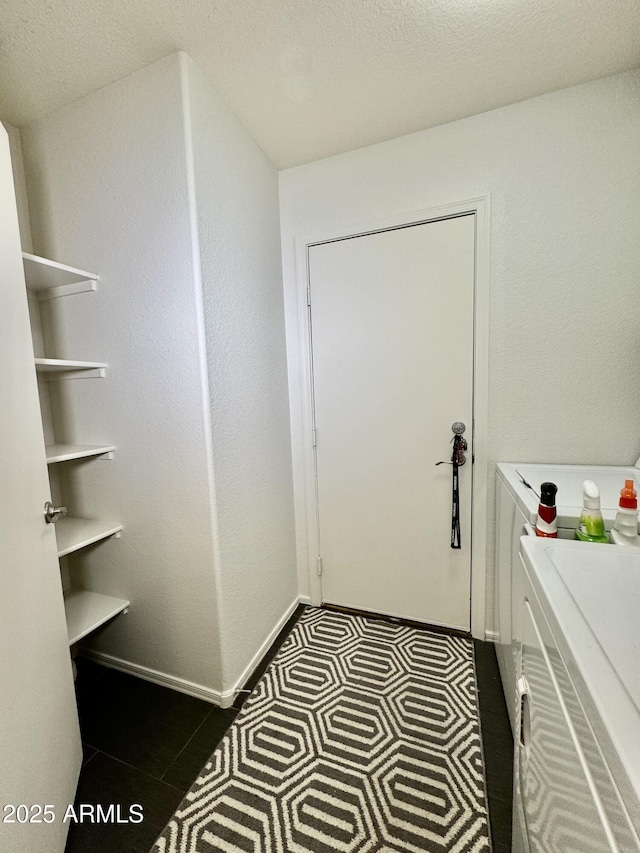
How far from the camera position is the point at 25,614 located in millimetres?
928

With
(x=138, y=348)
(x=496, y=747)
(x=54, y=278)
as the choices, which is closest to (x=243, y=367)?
(x=138, y=348)

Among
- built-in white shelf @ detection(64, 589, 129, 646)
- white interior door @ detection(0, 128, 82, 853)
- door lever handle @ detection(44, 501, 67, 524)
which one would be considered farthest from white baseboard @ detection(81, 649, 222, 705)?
door lever handle @ detection(44, 501, 67, 524)

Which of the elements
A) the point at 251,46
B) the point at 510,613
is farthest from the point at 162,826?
the point at 251,46

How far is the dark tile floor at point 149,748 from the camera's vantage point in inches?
41.8

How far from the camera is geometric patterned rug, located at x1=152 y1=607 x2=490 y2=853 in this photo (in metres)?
1.03

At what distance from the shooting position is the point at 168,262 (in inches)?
53.1

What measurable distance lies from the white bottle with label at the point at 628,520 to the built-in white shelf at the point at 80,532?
181cm

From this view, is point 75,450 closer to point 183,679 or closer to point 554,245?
point 183,679

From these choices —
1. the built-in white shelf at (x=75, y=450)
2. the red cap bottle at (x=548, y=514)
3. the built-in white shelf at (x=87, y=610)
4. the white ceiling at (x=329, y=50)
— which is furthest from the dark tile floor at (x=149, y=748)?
the white ceiling at (x=329, y=50)

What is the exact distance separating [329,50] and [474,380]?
143cm

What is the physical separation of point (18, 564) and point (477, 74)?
7.62ft

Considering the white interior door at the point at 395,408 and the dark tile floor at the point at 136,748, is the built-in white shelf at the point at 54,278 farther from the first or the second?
the dark tile floor at the point at 136,748

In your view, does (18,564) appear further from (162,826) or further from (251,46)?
(251,46)

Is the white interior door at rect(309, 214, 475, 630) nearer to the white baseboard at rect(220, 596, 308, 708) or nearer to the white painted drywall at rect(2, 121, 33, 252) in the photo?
the white baseboard at rect(220, 596, 308, 708)
